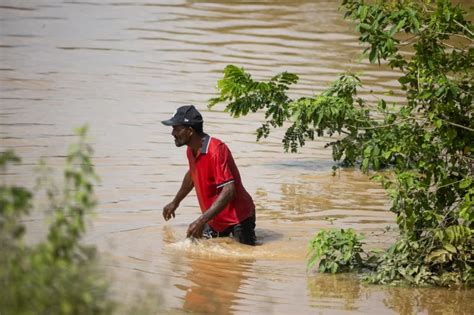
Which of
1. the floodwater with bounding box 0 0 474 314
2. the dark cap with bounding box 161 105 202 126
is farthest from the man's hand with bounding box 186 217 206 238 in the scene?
the dark cap with bounding box 161 105 202 126

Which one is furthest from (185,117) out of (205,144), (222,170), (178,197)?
(178,197)

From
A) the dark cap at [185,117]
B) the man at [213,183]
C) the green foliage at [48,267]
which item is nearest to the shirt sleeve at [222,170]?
the man at [213,183]

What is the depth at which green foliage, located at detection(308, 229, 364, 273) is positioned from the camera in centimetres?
822

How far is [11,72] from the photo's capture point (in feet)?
48.9

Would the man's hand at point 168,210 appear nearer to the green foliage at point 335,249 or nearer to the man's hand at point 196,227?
the man's hand at point 196,227

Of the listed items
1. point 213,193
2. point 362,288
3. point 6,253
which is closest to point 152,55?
point 213,193

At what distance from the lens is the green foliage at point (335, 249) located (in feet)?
27.0

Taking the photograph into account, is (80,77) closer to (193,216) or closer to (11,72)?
(11,72)

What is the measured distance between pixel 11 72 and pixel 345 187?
17.7 ft

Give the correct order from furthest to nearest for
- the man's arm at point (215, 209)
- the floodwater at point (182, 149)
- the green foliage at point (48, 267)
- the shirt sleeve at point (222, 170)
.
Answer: the shirt sleeve at point (222, 170) → the man's arm at point (215, 209) → the floodwater at point (182, 149) → the green foliage at point (48, 267)

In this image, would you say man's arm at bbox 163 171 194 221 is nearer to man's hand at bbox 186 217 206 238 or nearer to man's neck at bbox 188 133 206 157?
man's neck at bbox 188 133 206 157

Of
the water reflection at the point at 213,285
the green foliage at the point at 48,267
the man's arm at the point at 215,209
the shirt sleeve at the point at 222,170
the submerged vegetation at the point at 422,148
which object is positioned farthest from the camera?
the shirt sleeve at the point at 222,170

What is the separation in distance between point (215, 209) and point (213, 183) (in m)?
0.31

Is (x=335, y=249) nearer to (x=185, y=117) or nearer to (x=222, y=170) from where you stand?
(x=222, y=170)
